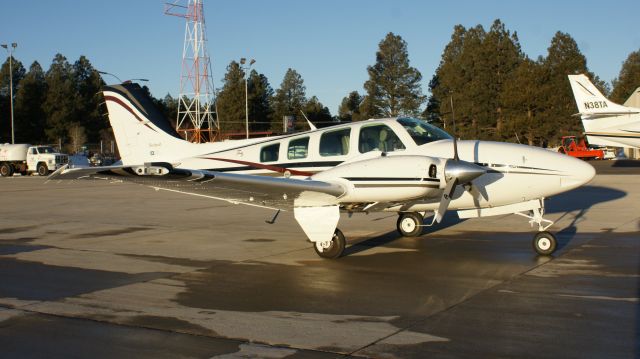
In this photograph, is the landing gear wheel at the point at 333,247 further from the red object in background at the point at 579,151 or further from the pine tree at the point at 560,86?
the pine tree at the point at 560,86

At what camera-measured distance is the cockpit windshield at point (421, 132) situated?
11180 millimetres

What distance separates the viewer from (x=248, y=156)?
12.4 metres

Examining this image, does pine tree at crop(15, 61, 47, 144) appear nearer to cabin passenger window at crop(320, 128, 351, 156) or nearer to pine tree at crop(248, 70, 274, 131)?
pine tree at crop(248, 70, 274, 131)

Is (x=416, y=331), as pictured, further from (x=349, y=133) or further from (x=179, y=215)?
(x=179, y=215)

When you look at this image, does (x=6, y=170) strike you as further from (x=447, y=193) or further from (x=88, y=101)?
(x=447, y=193)

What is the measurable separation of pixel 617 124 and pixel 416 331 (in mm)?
39906

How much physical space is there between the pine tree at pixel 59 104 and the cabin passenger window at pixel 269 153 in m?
74.4

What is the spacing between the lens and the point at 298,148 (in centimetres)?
1195

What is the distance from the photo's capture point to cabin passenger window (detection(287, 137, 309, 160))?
39.0ft

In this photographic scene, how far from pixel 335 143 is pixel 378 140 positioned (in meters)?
0.84

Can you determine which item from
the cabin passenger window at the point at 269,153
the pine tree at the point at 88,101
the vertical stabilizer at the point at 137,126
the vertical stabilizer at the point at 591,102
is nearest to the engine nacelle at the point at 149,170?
the cabin passenger window at the point at 269,153

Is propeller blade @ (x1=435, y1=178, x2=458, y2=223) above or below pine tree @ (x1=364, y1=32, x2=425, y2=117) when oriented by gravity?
below

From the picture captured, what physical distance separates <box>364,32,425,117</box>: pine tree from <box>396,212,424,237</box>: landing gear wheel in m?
59.7

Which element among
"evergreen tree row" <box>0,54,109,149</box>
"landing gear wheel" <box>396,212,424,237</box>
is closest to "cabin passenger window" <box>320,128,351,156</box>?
"landing gear wheel" <box>396,212,424,237</box>
